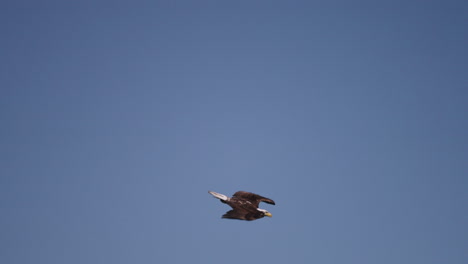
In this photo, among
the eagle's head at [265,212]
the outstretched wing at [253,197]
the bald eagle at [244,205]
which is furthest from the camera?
the outstretched wing at [253,197]

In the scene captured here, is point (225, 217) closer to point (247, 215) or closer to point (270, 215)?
point (247, 215)

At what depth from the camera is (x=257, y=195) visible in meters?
43.7

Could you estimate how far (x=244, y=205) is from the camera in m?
41.6

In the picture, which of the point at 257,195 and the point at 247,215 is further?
the point at 257,195

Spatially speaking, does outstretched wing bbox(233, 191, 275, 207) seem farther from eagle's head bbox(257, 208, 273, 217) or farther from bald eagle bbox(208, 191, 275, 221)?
eagle's head bbox(257, 208, 273, 217)

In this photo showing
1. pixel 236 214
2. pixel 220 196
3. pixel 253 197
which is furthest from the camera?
pixel 253 197

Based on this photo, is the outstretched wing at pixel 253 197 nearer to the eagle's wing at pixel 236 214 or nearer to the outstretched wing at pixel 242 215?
the outstretched wing at pixel 242 215

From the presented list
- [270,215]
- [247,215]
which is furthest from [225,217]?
[270,215]

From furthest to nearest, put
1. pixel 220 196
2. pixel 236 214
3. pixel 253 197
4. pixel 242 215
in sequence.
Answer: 1. pixel 253 197
2. pixel 220 196
3. pixel 242 215
4. pixel 236 214

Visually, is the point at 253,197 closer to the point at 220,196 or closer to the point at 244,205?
the point at 244,205

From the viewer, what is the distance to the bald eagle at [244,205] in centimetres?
3909

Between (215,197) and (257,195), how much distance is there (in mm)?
4301

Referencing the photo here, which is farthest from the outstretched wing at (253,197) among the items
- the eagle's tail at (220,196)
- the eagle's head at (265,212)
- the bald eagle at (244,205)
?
the eagle's tail at (220,196)

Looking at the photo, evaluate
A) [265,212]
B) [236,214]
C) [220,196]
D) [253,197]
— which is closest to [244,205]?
[265,212]
